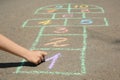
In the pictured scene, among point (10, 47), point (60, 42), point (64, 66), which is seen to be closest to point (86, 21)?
point (60, 42)

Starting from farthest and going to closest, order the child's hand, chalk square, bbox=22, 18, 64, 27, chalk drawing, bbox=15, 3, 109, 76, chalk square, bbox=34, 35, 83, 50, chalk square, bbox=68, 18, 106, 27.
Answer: chalk square, bbox=22, 18, 64, 27 < chalk square, bbox=68, 18, 106, 27 < chalk square, bbox=34, 35, 83, 50 < chalk drawing, bbox=15, 3, 109, 76 < the child's hand

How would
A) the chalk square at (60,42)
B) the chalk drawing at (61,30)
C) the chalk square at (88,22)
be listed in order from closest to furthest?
the chalk square at (60,42) < the chalk drawing at (61,30) < the chalk square at (88,22)

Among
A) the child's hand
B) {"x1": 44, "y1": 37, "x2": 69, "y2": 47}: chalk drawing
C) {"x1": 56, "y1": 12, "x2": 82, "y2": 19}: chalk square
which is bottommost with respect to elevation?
{"x1": 56, "y1": 12, "x2": 82, "y2": 19}: chalk square

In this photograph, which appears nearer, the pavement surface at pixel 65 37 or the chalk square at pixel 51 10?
the pavement surface at pixel 65 37

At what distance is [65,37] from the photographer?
5590 mm

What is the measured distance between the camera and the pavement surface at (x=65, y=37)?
4219 millimetres

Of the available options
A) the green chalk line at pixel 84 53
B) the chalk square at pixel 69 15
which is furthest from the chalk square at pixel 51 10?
the green chalk line at pixel 84 53

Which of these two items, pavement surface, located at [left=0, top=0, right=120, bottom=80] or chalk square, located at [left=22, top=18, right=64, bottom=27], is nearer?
pavement surface, located at [left=0, top=0, right=120, bottom=80]

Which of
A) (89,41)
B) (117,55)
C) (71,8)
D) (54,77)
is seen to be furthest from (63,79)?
(71,8)

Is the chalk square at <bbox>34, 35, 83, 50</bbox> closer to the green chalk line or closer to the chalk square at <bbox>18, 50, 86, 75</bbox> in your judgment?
the green chalk line

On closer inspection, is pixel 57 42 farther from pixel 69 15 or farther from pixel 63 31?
pixel 69 15

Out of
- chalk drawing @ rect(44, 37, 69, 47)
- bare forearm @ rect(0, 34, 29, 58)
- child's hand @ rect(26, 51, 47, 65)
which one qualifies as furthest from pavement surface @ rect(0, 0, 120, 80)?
bare forearm @ rect(0, 34, 29, 58)

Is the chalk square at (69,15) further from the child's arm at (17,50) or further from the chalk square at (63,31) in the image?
the child's arm at (17,50)

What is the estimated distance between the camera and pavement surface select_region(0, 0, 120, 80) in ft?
13.8
